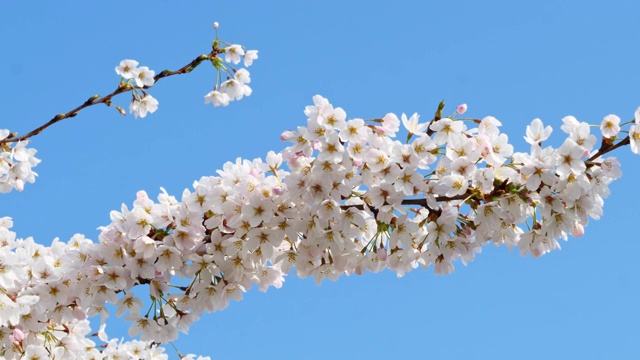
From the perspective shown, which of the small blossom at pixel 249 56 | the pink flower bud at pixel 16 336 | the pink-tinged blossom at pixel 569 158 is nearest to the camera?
the pink-tinged blossom at pixel 569 158

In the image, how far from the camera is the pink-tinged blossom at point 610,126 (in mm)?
4742

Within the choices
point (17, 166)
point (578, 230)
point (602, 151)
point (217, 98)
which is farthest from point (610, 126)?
point (17, 166)

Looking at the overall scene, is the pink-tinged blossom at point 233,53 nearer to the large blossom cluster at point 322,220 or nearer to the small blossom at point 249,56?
the small blossom at point 249,56

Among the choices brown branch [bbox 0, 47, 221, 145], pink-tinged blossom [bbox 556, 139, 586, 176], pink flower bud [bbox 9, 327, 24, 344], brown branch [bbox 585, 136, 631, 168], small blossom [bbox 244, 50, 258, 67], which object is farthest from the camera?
small blossom [bbox 244, 50, 258, 67]

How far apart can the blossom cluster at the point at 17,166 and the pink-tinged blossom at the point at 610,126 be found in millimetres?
4891

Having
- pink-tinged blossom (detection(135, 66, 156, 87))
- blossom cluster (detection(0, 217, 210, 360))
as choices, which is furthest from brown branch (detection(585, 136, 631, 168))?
pink-tinged blossom (detection(135, 66, 156, 87))

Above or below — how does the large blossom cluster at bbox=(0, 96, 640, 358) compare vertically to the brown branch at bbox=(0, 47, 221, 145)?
below

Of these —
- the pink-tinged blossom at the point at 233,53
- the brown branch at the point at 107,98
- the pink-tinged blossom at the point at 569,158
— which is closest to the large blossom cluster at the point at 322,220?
the pink-tinged blossom at the point at 569,158

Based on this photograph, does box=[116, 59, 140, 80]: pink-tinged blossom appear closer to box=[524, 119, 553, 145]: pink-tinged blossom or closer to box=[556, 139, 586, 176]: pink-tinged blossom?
box=[524, 119, 553, 145]: pink-tinged blossom

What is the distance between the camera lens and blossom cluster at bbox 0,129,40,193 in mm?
7266

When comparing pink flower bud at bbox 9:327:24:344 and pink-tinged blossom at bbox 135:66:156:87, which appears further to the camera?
pink-tinged blossom at bbox 135:66:156:87

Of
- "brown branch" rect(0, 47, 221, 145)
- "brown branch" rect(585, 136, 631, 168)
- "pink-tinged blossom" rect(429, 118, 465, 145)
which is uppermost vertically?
"brown branch" rect(0, 47, 221, 145)

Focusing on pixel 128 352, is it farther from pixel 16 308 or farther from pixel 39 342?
pixel 16 308

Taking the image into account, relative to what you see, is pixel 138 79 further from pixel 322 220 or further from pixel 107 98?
pixel 322 220
